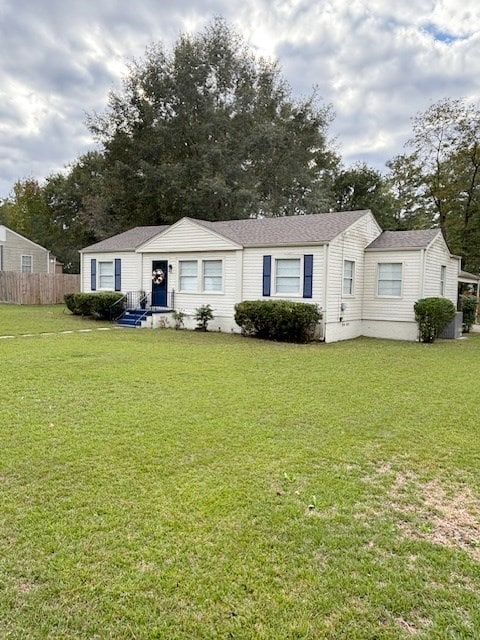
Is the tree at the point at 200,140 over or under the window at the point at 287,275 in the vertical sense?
over

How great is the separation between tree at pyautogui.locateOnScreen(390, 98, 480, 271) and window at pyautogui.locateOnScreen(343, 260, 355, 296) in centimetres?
1382

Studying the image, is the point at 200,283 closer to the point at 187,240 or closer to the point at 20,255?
the point at 187,240

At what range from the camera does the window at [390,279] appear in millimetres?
14891

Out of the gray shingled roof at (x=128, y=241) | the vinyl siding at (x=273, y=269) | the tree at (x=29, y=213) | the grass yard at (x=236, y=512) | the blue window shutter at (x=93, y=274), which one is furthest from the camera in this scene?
the tree at (x=29, y=213)

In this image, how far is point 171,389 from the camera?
671cm

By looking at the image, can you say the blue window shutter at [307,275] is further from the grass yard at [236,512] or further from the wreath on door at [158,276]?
the grass yard at [236,512]

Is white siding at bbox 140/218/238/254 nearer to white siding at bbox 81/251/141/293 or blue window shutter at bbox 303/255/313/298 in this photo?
white siding at bbox 81/251/141/293

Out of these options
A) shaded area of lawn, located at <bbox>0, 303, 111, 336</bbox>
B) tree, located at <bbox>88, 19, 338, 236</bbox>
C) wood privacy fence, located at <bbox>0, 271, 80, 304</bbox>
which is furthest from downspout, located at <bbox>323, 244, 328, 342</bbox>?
wood privacy fence, located at <bbox>0, 271, 80, 304</bbox>

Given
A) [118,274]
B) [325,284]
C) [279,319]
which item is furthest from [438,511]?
[118,274]

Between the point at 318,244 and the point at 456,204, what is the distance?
54.1 ft

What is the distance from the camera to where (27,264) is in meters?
28.4

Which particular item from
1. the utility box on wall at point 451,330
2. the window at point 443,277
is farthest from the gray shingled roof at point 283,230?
the utility box on wall at point 451,330

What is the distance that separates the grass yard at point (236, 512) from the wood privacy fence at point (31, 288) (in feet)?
57.9

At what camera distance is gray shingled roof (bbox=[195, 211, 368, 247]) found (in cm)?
1399
